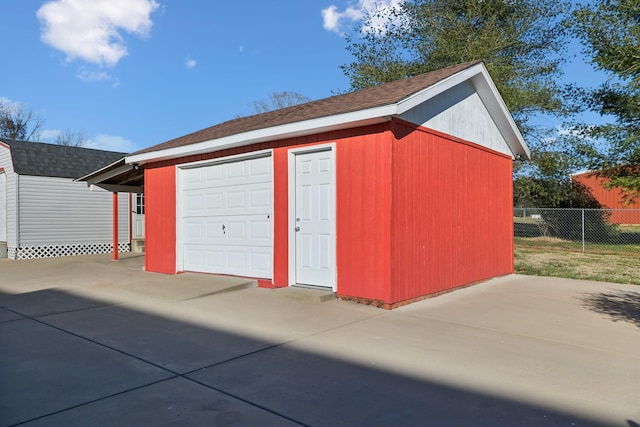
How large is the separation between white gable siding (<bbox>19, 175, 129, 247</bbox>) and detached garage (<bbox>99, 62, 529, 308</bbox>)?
6.51 metres

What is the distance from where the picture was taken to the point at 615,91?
1719 cm

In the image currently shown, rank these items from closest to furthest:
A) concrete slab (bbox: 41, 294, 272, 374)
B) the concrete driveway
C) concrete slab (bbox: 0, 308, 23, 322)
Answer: the concrete driveway
concrete slab (bbox: 41, 294, 272, 374)
concrete slab (bbox: 0, 308, 23, 322)

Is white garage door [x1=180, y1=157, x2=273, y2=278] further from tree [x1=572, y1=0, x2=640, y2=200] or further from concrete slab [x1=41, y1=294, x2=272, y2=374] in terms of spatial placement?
tree [x1=572, y1=0, x2=640, y2=200]

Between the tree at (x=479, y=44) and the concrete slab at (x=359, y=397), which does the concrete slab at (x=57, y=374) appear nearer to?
the concrete slab at (x=359, y=397)

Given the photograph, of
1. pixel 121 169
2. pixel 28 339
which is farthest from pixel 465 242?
→ pixel 121 169

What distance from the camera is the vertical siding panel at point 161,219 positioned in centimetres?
956

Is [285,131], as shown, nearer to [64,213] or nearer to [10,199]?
[64,213]

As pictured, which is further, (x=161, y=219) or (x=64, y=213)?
(x=64, y=213)

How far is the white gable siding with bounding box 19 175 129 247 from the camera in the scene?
46.1ft

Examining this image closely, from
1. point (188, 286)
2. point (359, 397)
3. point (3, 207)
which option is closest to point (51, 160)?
point (3, 207)

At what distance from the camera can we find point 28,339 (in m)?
4.79

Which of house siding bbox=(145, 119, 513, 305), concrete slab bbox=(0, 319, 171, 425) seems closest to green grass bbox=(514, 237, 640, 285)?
house siding bbox=(145, 119, 513, 305)

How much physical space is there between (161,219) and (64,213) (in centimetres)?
707

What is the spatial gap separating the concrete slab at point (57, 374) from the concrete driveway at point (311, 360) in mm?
16
